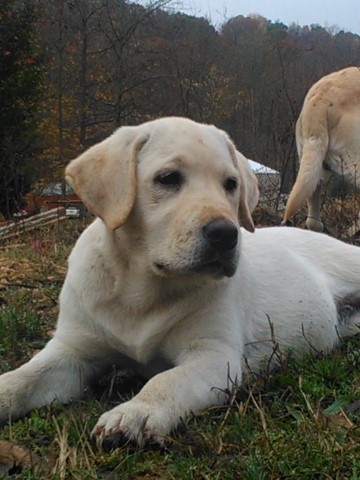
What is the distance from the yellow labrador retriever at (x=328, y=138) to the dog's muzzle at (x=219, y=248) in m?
4.85

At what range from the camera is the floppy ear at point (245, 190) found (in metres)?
3.14

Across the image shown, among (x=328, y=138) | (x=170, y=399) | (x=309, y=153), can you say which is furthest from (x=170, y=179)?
(x=328, y=138)

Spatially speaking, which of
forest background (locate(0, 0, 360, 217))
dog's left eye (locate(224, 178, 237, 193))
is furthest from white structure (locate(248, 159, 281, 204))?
dog's left eye (locate(224, 178, 237, 193))

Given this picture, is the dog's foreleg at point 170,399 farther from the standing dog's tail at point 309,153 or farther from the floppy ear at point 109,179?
the standing dog's tail at point 309,153

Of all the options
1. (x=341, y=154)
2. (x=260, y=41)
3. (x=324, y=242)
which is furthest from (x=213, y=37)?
(x=324, y=242)

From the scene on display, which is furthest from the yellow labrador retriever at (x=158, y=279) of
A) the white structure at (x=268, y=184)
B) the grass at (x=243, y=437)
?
the white structure at (x=268, y=184)

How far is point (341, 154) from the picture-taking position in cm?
767

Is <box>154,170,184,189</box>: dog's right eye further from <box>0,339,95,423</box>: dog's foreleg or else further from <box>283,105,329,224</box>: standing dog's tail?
<box>283,105,329,224</box>: standing dog's tail

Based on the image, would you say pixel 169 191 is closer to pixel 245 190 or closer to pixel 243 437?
pixel 245 190

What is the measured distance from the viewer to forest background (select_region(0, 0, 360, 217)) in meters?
14.8

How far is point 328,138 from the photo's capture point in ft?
25.5

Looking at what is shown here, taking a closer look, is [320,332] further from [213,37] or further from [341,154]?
[213,37]

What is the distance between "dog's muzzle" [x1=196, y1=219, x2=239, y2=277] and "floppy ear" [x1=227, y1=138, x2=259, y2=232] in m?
0.53

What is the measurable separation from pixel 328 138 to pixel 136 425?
6.14 m
